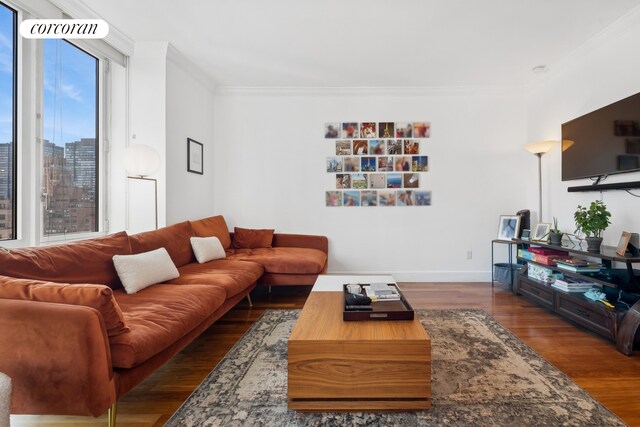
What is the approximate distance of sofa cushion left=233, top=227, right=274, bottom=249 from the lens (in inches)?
160

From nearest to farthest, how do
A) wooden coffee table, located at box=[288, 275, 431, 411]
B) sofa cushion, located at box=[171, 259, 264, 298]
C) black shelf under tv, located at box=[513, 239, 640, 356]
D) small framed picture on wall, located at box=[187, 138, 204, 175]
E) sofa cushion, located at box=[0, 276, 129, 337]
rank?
sofa cushion, located at box=[0, 276, 129, 337], wooden coffee table, located at box=[288, 275, 431, 411], black shelf under tv, located at box=[513, 239, 640, 356], sofa cushion, located at box=[171, 259, 264, 298], small framed picture on wall, located at box=[187, 138, 204, 175]

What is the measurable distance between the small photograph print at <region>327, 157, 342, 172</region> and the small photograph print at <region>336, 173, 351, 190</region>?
0.09m

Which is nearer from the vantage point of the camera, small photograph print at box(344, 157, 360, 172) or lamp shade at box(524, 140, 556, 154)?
lamp shade at box(524, 140, 556, 154)

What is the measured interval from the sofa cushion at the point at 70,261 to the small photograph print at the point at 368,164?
2.92 m

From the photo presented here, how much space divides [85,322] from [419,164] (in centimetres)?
396

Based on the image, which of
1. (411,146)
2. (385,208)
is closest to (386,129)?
(411,146)

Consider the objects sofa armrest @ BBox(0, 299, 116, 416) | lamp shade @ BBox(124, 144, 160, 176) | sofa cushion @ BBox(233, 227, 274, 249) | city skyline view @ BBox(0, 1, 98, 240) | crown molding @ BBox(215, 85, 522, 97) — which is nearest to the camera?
sofa armrest @ BBox(0, 299, 116, 416)

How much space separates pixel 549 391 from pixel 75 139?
4091 mm

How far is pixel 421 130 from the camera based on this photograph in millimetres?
4277

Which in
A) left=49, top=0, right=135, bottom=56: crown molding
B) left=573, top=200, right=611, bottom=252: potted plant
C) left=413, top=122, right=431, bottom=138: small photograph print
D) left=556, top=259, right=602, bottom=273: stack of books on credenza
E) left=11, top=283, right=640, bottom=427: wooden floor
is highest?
left=49, top=0, right=135, bottom=56: crown molding

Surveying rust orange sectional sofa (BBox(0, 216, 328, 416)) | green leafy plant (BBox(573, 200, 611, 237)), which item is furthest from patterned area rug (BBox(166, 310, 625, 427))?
green leafy plant (BBox(573, 200, 611, 237))

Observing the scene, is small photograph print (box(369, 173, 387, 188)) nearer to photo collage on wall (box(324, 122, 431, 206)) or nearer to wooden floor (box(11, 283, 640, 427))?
photo collage on wall (box(324, 122, 431, 206))

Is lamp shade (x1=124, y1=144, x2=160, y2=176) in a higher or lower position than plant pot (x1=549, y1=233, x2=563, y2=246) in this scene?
higher

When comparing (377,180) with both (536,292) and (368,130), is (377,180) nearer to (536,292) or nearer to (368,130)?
(368,130)
